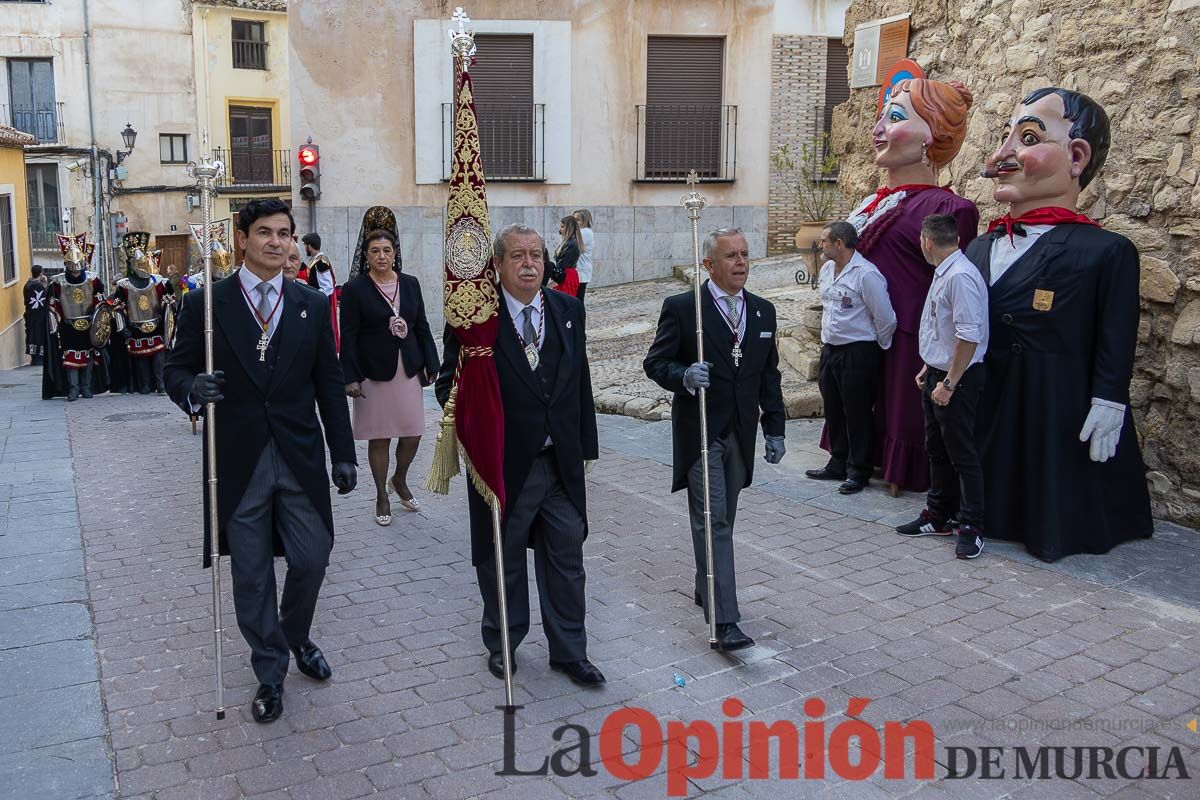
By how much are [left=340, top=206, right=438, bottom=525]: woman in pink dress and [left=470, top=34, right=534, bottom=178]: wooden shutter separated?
40.3ft

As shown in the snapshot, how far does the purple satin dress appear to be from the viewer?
748cm

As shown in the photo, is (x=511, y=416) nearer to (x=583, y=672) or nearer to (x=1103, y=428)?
(x=583, y=672)

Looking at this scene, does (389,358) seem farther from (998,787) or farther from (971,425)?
(998,787)

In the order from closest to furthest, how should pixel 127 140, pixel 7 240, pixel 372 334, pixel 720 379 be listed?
pixel 720 379 < pixel 372 334 < pixel 7 240 < pixel 127 140


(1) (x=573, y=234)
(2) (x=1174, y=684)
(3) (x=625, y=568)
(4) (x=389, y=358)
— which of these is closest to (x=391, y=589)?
(3) (x=625, y=568)

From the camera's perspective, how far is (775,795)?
3734mm

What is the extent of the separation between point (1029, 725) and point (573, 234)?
778cm

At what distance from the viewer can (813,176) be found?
19.1 meters

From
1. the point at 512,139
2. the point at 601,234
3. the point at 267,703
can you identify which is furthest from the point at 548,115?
the point at 267,703

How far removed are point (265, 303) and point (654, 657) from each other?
2279mm

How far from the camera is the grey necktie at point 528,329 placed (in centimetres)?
457

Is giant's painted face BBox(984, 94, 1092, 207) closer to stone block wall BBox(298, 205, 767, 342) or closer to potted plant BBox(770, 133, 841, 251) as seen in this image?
potted plant BBox(770, 133, 841, 251)

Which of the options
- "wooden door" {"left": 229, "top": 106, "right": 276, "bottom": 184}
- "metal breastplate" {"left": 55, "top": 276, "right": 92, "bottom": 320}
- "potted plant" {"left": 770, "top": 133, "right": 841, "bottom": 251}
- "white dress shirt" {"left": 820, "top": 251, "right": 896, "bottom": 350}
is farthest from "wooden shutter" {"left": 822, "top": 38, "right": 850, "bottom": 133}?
"wooden door" {"left": 229, "top": 106, "right": 276, "bottom": 184}

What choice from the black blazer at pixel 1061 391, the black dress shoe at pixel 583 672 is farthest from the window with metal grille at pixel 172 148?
the black dress shoe at pixel 583 672
